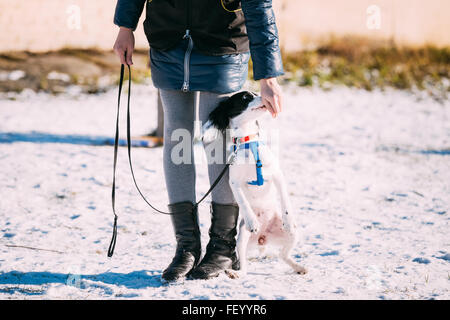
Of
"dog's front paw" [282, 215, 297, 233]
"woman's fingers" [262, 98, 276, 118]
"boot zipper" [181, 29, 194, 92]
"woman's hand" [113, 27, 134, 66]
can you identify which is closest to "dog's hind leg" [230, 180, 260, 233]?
"dog's front paw" [282, 215, 297, 233]

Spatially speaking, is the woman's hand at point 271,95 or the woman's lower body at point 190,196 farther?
the woman's lower body at point 190,196

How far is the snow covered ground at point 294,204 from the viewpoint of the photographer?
2291 mm

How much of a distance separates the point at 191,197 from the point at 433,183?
2.43 meters

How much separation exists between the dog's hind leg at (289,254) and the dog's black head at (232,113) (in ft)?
1.88

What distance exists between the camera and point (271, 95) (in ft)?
6.93

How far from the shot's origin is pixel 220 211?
2.39 meters

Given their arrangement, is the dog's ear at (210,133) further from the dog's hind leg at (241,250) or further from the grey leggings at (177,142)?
the dog's hind leg at (241,250)

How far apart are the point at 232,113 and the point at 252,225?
50 centimetres

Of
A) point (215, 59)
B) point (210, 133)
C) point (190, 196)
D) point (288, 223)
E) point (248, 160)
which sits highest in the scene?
point (215, 59)

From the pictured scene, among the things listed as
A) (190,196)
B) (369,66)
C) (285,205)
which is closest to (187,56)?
(190,196)

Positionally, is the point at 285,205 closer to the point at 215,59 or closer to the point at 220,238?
the point at 220,238

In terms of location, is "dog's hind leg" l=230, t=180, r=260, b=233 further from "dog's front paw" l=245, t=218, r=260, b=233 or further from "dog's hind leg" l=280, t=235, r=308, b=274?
"dog's hind leg" l=280, t=235, r=308, b=274

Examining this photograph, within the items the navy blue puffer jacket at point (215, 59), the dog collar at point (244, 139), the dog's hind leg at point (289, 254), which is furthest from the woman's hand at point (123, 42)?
the dog's hind leg at point (289, 254)

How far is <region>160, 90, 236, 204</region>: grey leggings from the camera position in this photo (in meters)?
2.34
